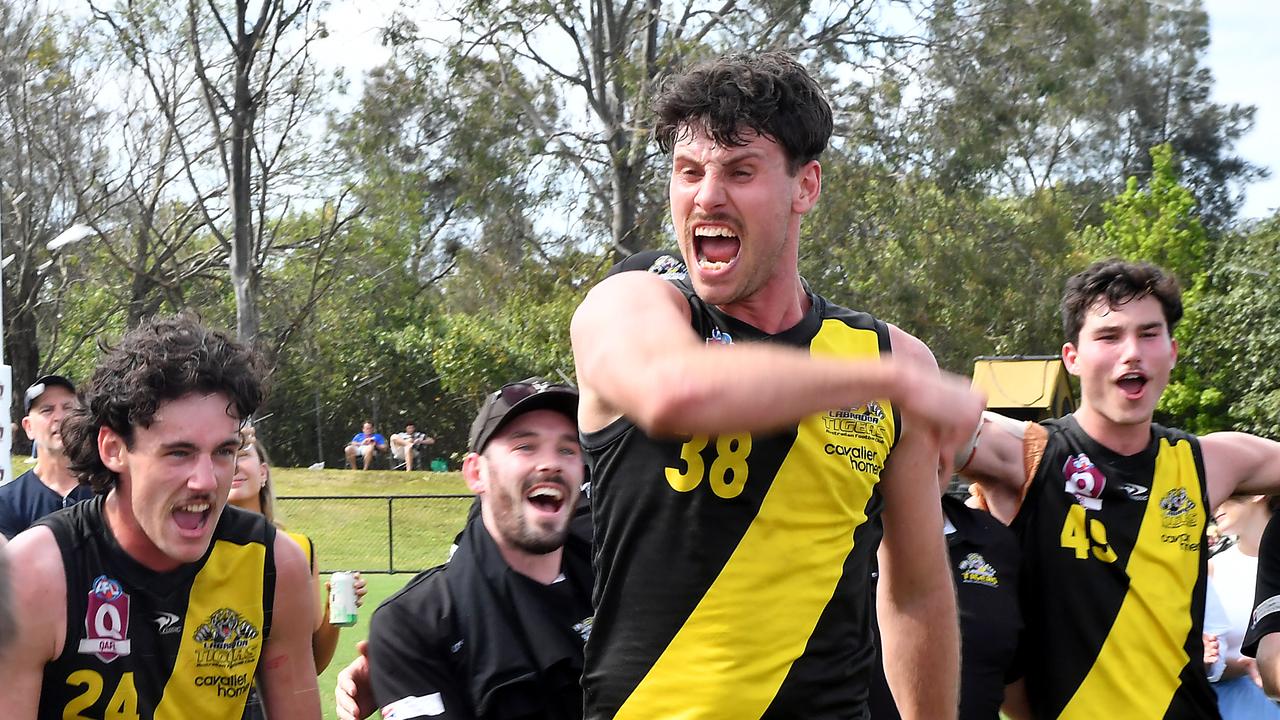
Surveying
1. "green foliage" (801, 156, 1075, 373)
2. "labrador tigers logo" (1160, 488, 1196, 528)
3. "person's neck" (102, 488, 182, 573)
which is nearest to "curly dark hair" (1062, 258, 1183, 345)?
"labrador tigers logo" (1160, 488, 1196, 528)

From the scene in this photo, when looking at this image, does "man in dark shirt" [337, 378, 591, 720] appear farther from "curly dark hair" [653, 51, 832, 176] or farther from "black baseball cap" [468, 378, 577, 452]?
"curly dark hair" [653, 51, 832, 176]

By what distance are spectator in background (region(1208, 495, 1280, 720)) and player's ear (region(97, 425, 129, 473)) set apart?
4202 mm

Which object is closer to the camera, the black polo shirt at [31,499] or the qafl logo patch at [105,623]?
the qafl logo patch at [105,623]

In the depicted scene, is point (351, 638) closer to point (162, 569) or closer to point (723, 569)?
point (162, 569)

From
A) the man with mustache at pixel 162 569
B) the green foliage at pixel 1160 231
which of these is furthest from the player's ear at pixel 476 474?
the green foliage at pixel 1160 231

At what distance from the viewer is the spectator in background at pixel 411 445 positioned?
118 feet

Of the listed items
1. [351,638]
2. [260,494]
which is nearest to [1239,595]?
[260,494]

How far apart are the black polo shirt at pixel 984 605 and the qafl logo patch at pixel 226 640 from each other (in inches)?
83.3

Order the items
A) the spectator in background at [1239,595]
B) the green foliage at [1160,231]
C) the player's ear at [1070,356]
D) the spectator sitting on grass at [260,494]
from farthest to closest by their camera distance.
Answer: the green foliage at [1160,231] < the spectator sitting on grass at [260,494] < the spectator in background at [1239,595] < the player's ear at [1070,356]

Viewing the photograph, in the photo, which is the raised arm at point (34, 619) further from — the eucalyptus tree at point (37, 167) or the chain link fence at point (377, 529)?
the eucalyptus tree at point (37, 167)

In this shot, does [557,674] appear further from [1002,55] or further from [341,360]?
[341,360]

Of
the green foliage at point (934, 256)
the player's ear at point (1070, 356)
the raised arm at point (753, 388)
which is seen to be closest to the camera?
the raised arm at point (753, 388)

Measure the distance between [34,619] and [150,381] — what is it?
0.77 metres

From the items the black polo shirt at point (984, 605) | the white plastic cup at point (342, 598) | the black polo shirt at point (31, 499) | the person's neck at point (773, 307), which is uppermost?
the person's neck at point (773, 307)
